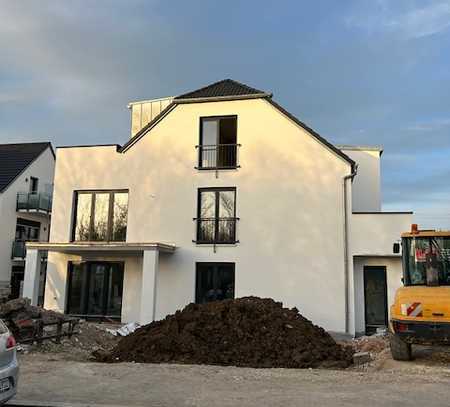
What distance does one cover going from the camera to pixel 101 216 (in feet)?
65.4

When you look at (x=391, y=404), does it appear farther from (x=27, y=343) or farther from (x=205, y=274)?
(x=205, y=274)

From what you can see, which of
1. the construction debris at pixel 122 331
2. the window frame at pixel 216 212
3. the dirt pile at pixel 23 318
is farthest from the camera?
the window frame at pixel 216 212

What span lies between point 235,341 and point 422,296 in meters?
4.15


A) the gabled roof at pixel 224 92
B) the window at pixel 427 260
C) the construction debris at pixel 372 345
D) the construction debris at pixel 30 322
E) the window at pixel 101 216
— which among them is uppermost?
the gabled roof at pixel 224 92

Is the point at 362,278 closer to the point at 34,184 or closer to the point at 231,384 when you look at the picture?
the point at 231,384

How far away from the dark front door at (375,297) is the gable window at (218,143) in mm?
6376

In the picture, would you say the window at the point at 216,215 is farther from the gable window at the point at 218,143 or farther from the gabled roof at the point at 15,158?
the gabled roof at the point at 15,158

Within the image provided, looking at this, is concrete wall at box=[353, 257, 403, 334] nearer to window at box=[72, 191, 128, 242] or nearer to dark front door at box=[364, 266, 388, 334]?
dark front door at box=[364, 266, 388, 334]

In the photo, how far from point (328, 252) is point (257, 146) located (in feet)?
15.3

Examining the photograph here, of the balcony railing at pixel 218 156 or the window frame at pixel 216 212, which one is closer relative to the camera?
the window frame at pixel 216 212

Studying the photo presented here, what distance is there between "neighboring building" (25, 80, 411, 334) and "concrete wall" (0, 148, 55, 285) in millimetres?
12552

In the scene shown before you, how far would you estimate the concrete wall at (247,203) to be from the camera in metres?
17.7

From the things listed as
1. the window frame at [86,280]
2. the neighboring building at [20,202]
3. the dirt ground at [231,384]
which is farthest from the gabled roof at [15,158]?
the dirt ground at [231,384]

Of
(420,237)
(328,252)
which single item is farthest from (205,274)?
(420,237)
